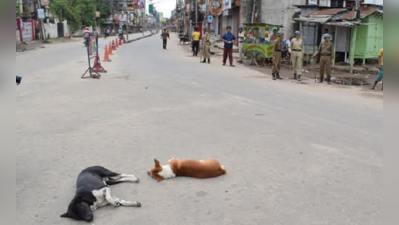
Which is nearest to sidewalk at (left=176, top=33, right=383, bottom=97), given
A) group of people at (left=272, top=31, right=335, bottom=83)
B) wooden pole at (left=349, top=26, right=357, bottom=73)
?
group of people at (left=272, top=31, right=335, bottom=83)

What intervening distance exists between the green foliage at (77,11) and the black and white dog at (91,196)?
174 feet

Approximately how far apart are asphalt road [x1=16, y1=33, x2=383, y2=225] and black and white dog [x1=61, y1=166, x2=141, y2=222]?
0.30 ft

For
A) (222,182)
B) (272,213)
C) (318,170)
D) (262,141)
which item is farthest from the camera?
(262,141)

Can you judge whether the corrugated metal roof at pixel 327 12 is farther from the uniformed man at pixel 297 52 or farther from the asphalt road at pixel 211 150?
the asphalt road at pixel 211 150

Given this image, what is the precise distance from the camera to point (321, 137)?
5984 millimetres

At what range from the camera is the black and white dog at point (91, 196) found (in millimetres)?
3387

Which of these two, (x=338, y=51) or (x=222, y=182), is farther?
(x=338, y=51)

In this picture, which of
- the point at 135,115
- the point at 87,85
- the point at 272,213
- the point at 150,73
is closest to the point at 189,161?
the point at 272,213

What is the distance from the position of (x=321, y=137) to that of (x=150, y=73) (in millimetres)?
8646

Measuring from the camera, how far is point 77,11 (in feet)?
189

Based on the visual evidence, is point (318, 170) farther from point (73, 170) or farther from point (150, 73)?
point (150, 73)

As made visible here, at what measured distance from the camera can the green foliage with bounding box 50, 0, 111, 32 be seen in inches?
2048

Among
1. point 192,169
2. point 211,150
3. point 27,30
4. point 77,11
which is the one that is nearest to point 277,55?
point 211,150

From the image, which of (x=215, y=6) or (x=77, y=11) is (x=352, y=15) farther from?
(x=77, y=11)
